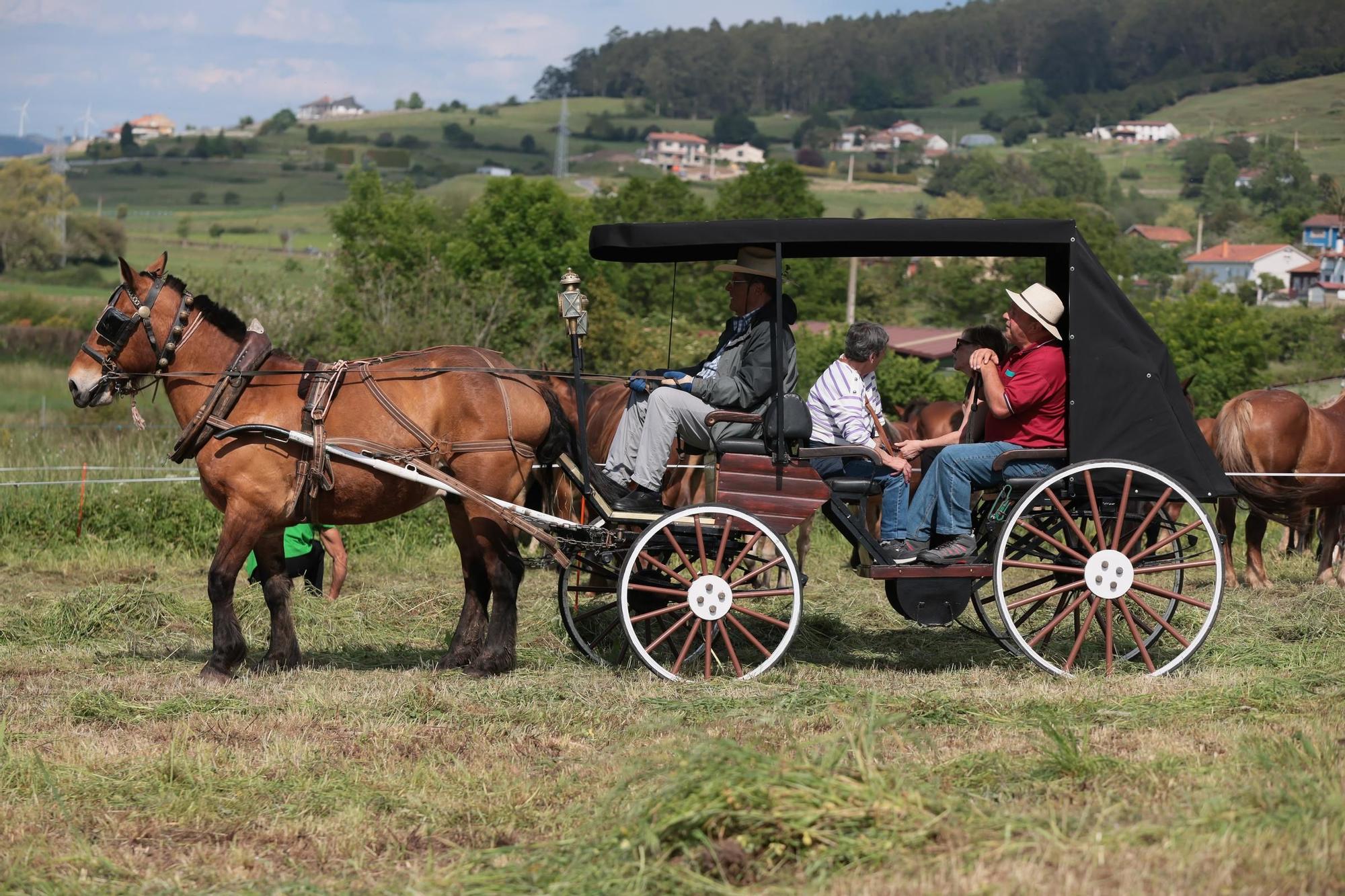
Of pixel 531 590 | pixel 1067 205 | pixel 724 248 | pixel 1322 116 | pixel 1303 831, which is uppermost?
pixel 1322 116

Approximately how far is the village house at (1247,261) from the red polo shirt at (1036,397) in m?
97.3

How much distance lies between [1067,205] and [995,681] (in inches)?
2901

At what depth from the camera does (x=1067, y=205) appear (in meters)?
76.7

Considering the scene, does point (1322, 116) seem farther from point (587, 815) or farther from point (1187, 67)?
point (587, 815)

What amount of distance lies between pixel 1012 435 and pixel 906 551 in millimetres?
867

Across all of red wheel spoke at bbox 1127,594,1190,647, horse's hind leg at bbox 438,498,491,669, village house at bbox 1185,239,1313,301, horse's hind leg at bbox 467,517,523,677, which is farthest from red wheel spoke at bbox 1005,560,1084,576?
village house at bbox 1185,239,1313,301

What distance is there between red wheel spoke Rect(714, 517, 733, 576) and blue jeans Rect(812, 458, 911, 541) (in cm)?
59

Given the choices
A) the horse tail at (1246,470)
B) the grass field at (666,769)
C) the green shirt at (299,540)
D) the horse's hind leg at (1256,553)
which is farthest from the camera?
the horse's hind leg at (1256,553)

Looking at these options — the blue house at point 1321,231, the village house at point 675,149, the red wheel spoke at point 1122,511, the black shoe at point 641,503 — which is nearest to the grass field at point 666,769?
the red wheel spoke at point 1122,511

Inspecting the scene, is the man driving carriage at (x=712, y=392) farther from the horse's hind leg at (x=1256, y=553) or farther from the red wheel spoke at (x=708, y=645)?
the horse's hind leg at (x=1256, y=553)

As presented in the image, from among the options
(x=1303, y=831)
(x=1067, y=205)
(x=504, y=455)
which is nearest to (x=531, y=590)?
(x=504, y=455)

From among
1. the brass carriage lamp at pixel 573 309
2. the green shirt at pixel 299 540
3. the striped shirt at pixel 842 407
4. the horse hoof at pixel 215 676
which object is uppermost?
the brass carriage lamp at pixel 573 309

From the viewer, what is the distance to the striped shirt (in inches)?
293

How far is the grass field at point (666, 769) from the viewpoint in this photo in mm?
4289
